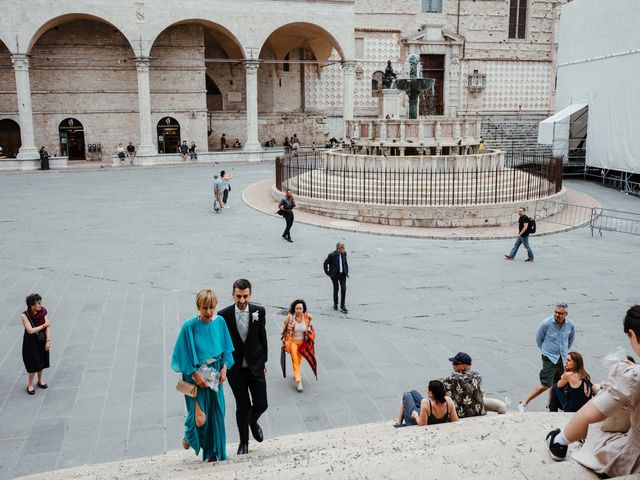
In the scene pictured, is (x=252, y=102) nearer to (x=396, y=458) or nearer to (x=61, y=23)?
(x=61, y=23)

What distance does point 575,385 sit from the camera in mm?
5621

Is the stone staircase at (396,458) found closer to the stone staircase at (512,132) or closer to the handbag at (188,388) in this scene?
the handbag at (188,388)

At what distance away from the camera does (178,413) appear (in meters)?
6.35

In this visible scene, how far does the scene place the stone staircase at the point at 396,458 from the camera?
11.8 feet

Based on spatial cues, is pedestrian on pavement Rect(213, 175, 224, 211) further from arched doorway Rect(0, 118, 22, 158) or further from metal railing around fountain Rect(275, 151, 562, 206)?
arched doorway Rect(0, 118, 22, 158)

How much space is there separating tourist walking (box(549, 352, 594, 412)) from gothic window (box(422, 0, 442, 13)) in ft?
116

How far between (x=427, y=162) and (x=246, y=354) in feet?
49.5

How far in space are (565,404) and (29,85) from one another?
29940 mm

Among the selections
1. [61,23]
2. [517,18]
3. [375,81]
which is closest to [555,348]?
[61,23]

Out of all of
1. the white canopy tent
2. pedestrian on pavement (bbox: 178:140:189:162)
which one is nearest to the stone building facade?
pedestrian on pavement (bbox: 178:140:189:162)

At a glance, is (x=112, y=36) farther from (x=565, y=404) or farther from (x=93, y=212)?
(x=565, y=404)

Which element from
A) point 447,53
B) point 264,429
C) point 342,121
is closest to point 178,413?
point 264,429

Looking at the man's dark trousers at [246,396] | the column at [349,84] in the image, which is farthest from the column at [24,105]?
the man's dark trousers at [246,396]

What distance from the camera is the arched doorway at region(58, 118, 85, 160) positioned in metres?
32.3
